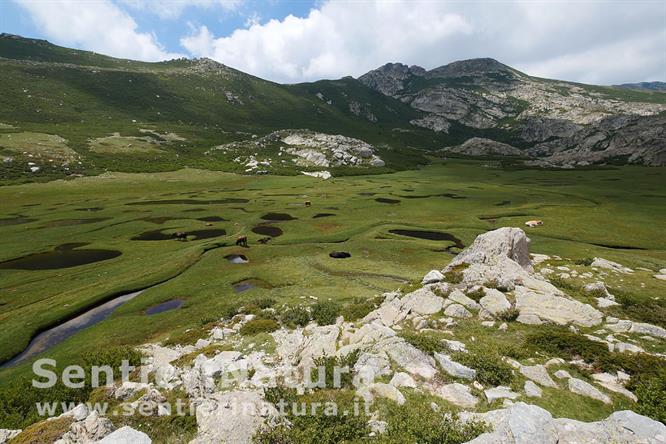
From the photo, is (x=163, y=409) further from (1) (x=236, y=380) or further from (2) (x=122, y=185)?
(2) (x=122, y=185)

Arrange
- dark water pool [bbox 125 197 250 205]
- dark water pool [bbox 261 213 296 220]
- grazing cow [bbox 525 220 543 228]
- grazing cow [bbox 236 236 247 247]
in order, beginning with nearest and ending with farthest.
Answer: grazing cow [bbox 236 236 247 247], grazing cow [bbox 525 220 543 228], dark water pool [bbox 261 213 296 220], dark water pool [bbox 125 197 250 205]

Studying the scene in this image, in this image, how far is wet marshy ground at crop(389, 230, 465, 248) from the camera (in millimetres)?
69000

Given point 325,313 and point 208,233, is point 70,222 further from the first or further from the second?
point 325,313

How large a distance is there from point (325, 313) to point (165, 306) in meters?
23.4

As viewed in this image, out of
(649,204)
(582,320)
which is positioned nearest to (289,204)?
(582,320)

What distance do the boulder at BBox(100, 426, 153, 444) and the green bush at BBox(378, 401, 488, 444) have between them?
833 centimetres

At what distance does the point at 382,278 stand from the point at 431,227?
3550 centimetres

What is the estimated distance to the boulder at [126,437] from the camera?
439 inches

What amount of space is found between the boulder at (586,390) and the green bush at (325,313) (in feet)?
58.5

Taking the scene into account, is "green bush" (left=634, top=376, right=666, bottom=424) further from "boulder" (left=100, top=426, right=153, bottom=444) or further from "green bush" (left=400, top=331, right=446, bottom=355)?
"boulder" (left=100, top=426, right=153, bottom=444)

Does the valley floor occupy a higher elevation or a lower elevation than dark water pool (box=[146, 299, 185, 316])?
higher

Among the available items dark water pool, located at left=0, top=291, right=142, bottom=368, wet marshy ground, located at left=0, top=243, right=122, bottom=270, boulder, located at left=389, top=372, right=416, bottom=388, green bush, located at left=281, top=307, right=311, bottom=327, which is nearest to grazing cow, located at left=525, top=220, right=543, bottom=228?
green bush, located at left=281, top=307, right=311, bottom=327

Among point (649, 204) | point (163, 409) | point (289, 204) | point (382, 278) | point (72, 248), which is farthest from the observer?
point (289, 204)

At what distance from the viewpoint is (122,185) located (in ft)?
500
